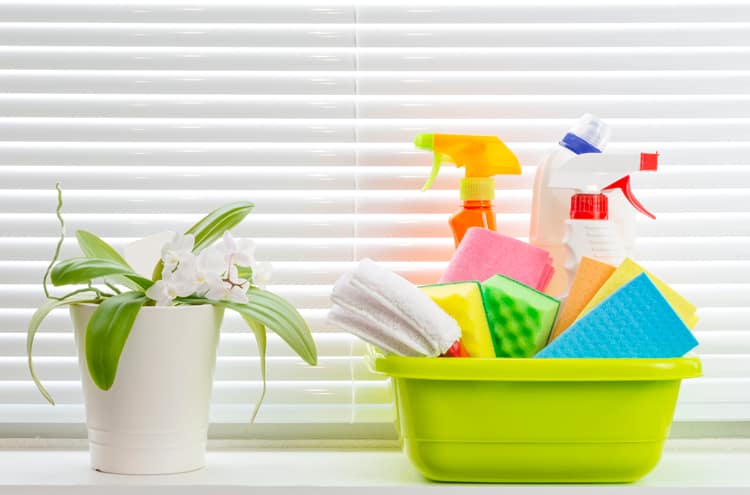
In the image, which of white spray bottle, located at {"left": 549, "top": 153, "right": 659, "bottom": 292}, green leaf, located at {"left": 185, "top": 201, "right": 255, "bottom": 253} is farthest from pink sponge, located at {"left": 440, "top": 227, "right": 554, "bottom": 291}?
green leaf, located at {"left": 185, "top": 201, "right": 255, "bottom": 253}

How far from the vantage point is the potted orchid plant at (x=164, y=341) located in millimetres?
891

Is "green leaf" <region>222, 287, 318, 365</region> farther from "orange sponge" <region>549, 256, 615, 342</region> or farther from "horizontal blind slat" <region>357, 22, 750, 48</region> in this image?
"horizontal blind slat" <region>357, 22, 750, 48</region>

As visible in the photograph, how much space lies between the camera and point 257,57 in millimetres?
1104

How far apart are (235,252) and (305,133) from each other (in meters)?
0.25

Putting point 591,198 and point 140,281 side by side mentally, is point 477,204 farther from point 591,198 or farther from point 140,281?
point 140,281

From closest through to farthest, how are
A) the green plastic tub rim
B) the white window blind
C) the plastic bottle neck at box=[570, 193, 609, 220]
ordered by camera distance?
1. the green plastic tub rim
2. the plastic bottle neck at box=[570, 193, 609, 220]
3. the white window blind

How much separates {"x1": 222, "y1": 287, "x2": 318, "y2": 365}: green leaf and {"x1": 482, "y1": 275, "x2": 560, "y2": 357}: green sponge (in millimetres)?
186

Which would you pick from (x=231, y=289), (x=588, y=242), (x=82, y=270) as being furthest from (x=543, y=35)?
(x=82, y=270)

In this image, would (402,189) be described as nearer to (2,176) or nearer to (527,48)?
(527,48)

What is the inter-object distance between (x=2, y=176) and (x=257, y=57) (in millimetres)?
347

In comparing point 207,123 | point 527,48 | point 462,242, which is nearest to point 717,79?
point 527,48

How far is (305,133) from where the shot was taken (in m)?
1.10

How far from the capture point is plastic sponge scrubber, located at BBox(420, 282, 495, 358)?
87cm

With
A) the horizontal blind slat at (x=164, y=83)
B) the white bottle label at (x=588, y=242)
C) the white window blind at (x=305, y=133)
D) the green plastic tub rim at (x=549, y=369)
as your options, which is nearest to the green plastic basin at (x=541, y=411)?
the green plastic tub rim at (x=549, y=369)
